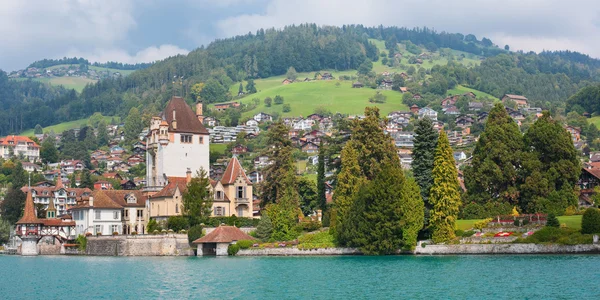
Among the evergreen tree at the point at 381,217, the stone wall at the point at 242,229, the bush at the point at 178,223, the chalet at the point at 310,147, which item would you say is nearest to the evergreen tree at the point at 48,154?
the chalet at the point at 310,147

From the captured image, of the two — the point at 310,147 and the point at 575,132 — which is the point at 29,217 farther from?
the point at 575,132

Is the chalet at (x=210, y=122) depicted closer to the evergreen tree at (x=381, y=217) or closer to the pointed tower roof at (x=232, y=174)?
the pointed tower roof at (x=232, y=174)

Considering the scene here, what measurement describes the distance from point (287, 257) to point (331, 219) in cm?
578

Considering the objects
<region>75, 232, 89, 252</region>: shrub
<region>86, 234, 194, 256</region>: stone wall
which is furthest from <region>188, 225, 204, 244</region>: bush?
<region>75, 232, 89, 252</region>: shrub

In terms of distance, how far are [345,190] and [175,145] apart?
25.8 meters

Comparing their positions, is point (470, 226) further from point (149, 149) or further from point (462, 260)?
point (149, 149)

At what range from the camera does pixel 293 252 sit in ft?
219

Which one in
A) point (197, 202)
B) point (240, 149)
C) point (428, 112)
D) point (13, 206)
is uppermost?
point (428, 112)

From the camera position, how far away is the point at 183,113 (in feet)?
288

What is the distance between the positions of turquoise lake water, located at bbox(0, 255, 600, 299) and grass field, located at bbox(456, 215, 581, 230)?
22.0 feet

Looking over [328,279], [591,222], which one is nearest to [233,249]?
[328,279]

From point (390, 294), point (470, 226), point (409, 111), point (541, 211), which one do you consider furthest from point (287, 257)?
point (409, 111)

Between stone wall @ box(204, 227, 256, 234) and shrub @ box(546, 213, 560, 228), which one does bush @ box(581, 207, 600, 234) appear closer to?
shrub @ box(546, 213, 560, 228)

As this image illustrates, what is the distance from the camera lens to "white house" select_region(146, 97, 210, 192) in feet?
281
